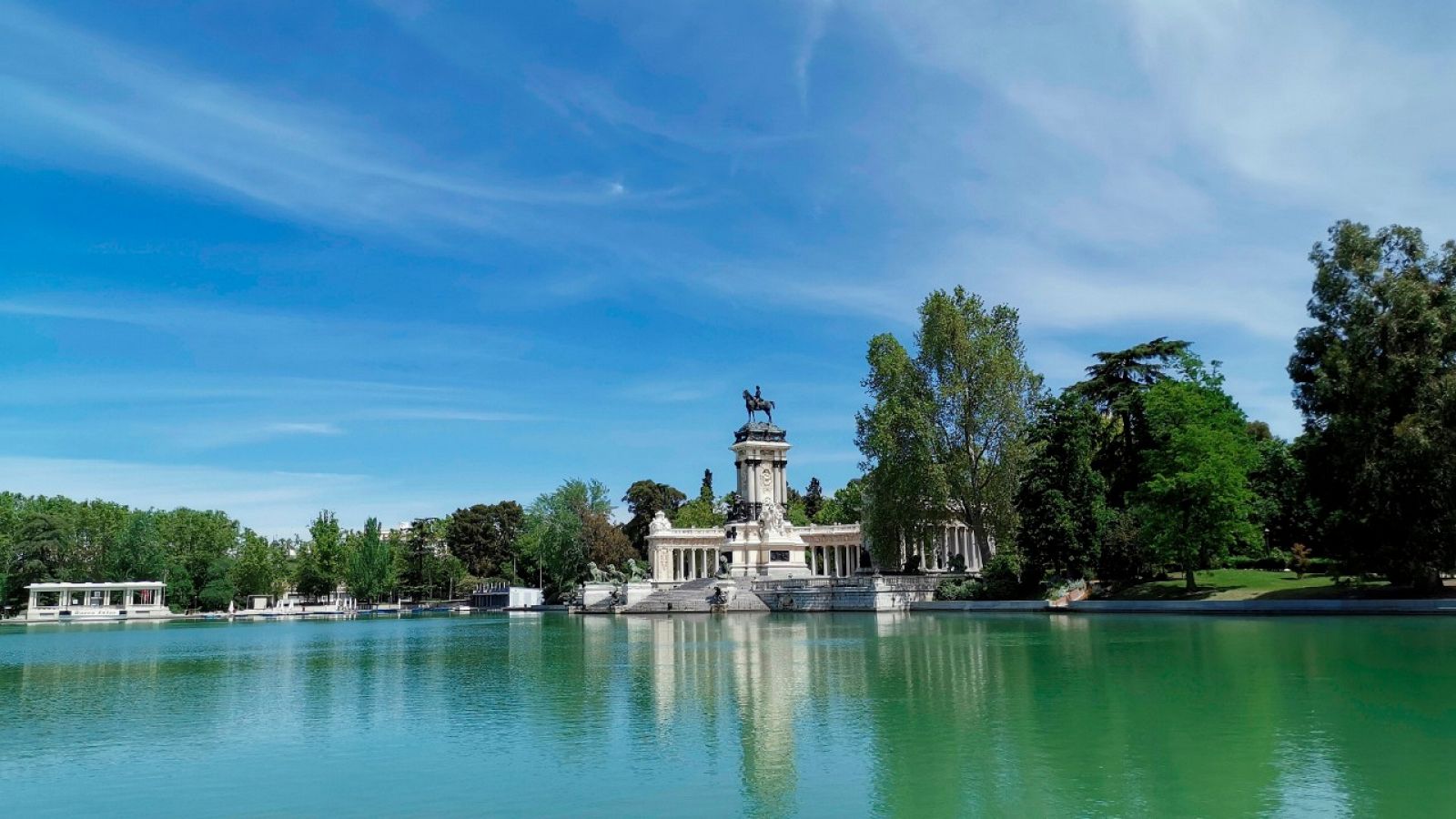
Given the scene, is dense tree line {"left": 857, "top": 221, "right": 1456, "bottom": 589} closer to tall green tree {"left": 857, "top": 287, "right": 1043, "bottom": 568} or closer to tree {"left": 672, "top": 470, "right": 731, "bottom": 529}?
tall green tree {"left": 857, "top": 287, "right": 1043, "bottom": 568}

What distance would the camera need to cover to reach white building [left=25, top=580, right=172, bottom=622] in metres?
80.5

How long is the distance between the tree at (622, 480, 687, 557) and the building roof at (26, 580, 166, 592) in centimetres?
4189

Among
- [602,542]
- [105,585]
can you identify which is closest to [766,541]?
[602,542]

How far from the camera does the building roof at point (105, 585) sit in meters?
81.1

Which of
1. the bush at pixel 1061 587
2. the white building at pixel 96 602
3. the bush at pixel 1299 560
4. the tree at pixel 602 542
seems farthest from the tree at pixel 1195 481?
the white building at pixel 96 602

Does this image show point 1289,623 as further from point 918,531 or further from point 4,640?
point 4,640

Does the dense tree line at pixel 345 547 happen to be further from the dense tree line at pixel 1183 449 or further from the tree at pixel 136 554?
A: the dense tree line at pixel 1183 449

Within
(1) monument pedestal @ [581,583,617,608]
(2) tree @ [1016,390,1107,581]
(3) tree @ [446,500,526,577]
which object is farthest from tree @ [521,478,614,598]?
(2) tree @ [1016,390,1107,581]

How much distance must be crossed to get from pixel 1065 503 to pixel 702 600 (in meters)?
21.2

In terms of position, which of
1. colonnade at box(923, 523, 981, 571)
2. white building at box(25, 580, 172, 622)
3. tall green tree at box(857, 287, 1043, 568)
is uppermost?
tall green tree at box(857, 287, 1043, 568)

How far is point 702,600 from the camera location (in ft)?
180

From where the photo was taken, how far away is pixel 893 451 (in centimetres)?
5131

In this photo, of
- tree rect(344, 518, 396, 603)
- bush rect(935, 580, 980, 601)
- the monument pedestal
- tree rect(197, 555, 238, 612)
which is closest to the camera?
bush rect(935, 580, 980, 601)

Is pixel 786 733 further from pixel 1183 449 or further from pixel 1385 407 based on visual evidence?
pixel 1183 449
